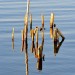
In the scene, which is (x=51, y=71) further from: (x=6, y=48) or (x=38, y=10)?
(x=38, y=10)

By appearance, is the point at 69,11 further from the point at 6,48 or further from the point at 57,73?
the point at 57,73

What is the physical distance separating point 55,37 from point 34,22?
32.4ft

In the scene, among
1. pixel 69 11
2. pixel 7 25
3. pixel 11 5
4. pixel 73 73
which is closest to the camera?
pixel 73 73

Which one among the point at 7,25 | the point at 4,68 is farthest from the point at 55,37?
the point at 7,25

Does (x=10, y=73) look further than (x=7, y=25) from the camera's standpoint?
No

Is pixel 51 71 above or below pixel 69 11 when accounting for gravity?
above

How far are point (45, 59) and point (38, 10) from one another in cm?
1947

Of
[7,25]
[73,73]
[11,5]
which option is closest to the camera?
[73,73]

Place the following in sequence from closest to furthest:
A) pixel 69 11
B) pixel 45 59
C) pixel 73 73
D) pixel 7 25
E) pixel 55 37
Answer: pixel 73 73, pixel 45 59, pixel 55 37, pixel 7 25, pixel 69 11

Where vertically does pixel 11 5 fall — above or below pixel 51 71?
below

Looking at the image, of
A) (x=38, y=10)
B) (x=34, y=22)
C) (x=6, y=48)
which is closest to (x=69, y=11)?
(x=38, y=10)

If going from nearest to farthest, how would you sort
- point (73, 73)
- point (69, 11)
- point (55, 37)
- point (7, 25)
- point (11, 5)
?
point (73, 73)
point (55, 37)
point (7, 25)
point (69, 11)
point (11, 5)

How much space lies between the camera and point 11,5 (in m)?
49.4

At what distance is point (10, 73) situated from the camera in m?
22.3
